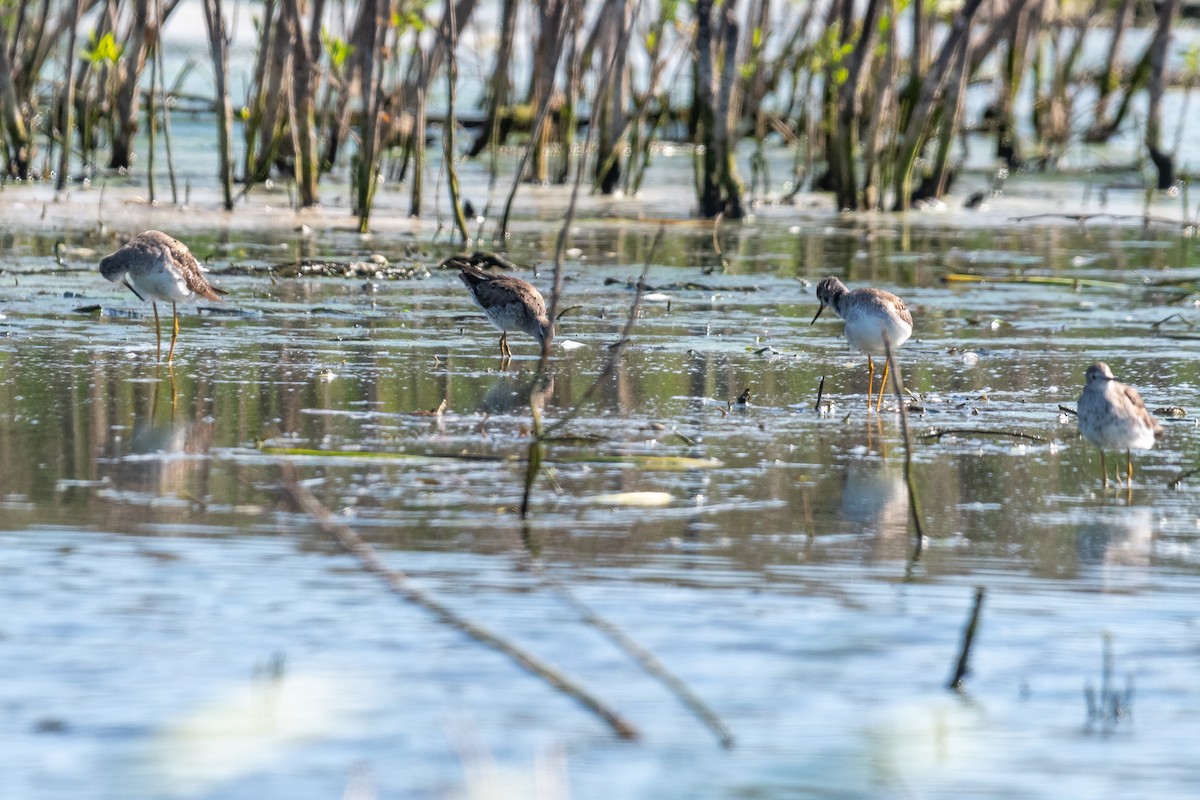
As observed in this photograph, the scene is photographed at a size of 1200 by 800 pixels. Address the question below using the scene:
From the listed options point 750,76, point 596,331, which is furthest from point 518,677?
point 750,76

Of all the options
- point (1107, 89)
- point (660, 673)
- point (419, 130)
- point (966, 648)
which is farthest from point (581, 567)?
point (1107, 89)

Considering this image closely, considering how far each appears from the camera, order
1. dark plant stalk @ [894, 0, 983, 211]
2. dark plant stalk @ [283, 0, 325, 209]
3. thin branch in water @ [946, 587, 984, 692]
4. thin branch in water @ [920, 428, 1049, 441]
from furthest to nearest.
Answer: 1. dark plant stalk @ [894, 0, 983, 211]
2. dark plant stalk @ [283, 0, 325, 209]
3. thin branch in water @ [920, 428, 1049, 441]
4. thin branch in water @ [946, 587, 984, 692]

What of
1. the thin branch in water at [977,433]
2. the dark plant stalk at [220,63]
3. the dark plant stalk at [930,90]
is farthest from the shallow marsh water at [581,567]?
the dark plant stalk at [930,90]

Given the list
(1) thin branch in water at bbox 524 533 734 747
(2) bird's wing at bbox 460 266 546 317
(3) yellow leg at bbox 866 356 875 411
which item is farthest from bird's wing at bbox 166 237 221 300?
(1) thin branch in water at bbox 524 533 734 747

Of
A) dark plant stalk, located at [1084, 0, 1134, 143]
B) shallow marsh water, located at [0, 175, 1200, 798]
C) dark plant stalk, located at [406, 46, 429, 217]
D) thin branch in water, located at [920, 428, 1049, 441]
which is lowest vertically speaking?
shallow marsh water, located at [0, 175, 1200, 798]

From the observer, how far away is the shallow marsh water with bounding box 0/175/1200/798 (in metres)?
4.14

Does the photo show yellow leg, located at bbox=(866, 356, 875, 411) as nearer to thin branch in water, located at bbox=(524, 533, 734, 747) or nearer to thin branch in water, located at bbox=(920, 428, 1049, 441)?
thin branch in water, located at bbox=(920, 428, 1049, 441)

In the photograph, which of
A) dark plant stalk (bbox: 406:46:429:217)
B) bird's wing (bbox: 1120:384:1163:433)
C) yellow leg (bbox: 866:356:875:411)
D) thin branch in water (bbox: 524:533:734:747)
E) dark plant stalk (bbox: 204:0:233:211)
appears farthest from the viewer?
dark plant stalk (bbox: 204:0:233:211)

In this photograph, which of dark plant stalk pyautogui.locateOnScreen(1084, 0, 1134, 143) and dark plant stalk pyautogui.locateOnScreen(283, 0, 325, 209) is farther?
dark plant stalk pyautogui.locateOnScreen(1084, 0, 1134, 143)

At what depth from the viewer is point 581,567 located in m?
5.53

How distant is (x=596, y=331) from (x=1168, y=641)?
20.0 feet

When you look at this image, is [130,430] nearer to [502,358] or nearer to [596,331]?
[502,358]

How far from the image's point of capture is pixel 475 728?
4.22 metres

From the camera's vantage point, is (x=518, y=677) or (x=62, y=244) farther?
(x=62, y=244)
